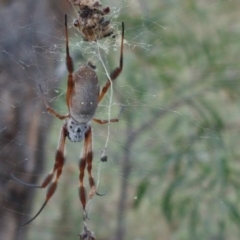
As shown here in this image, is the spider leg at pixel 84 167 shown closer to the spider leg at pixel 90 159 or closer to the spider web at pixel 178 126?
the spider leg at pixel 90 159

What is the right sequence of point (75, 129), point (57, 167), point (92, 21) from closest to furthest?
point (92, 21) < point (75, 129) < point (57, 167)

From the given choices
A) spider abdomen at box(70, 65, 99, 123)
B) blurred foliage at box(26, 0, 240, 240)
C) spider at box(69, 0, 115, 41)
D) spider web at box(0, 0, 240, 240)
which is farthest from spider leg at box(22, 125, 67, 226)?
blurred foliage at box(26, 0, 240, 240)

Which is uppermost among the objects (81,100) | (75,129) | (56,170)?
(81,100)

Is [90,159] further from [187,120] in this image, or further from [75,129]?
[187,120]

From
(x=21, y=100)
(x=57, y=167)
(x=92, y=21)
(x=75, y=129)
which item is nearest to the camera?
(x=92, y=21)

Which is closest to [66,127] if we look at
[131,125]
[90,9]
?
[90,9]

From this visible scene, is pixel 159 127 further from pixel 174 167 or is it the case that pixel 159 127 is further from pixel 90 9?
pixel 90 9

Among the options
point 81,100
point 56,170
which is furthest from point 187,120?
point 81,100
